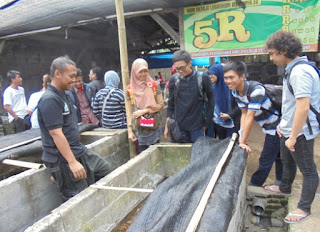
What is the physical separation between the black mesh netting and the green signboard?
124 inches

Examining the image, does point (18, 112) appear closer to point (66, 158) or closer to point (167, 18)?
point (66, 158)

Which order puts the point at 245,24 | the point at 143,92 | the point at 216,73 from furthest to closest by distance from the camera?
the point at 245,24 < the point at 216,73 < the point at 143,92

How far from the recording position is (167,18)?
650 centimetres

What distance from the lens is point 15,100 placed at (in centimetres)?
518

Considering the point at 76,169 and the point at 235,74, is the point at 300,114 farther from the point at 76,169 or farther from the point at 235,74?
the point at 76,169

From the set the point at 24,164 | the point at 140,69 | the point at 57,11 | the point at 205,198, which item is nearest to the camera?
the point at 205,198

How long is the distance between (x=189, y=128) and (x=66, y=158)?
164cm

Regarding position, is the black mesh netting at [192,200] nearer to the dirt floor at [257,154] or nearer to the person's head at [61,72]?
the person's head at [61,72]

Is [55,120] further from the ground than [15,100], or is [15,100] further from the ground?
[15,100]

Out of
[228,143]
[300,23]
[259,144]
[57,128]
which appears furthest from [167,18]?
[57,128]

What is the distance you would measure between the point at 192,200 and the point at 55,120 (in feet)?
4.35

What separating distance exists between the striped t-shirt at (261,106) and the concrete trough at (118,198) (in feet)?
2.19

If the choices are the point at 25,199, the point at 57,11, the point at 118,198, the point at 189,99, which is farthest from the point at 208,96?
the point at 57,11

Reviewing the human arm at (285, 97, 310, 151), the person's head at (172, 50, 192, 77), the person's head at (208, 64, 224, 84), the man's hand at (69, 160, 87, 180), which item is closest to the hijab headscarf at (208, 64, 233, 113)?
the person's head at (208, 64, 224, 84)
